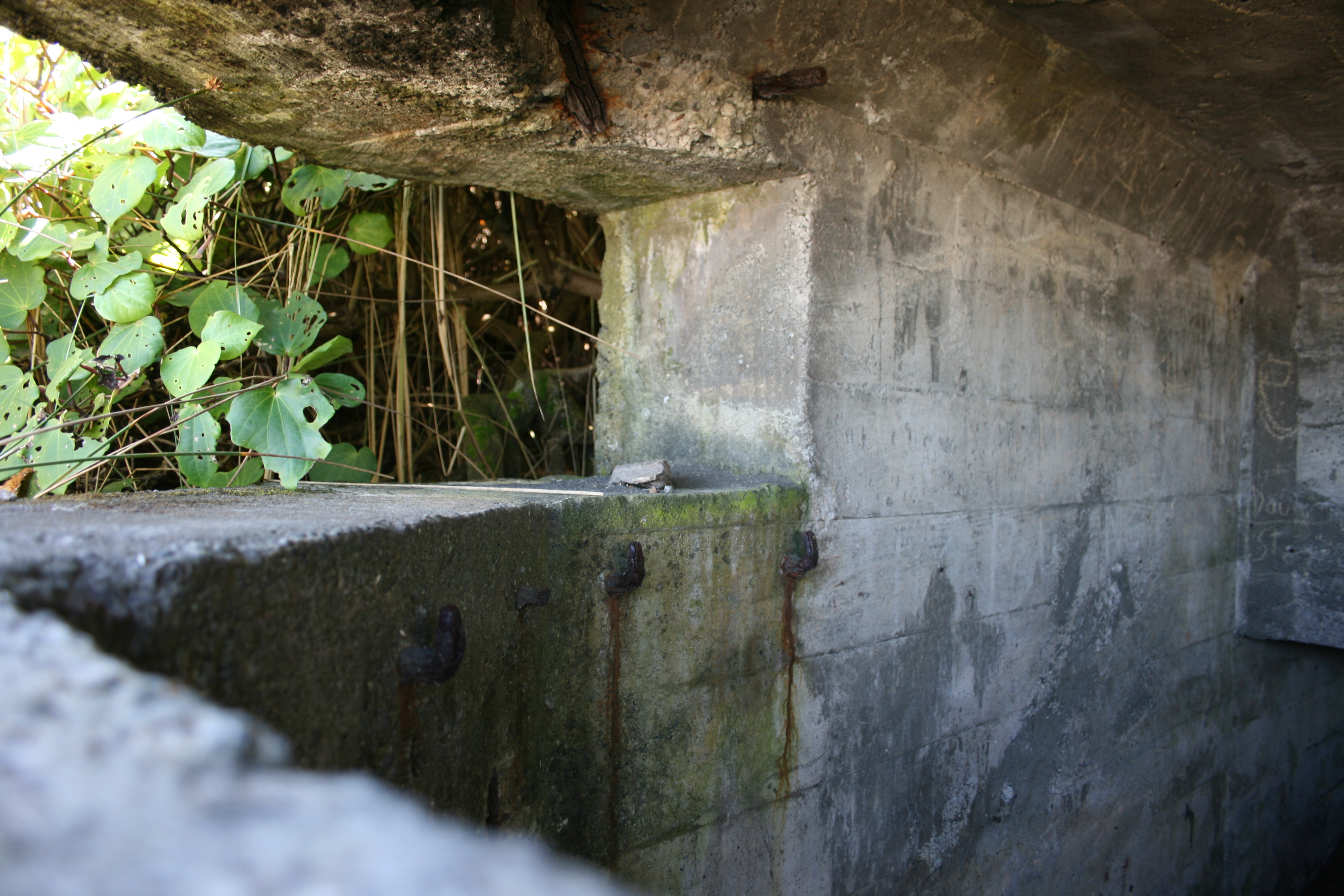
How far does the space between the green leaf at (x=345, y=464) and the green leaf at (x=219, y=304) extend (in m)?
0.43

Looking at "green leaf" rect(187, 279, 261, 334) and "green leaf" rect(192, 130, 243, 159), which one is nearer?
"green leaf" rect(187, 279, 261, 334)

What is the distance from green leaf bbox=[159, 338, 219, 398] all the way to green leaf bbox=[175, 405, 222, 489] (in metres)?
0.05

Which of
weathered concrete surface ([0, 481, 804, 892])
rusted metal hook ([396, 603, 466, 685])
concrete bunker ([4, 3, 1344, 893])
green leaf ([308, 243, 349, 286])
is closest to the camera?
weathered concrete surface ([0, 481, 804, 892])

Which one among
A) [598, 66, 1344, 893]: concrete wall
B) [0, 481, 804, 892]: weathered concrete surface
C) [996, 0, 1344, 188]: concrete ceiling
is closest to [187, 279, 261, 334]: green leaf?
[0, 481, 804, 892]: weathered concrete surface

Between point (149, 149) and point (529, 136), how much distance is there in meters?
1.37

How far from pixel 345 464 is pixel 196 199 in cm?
78

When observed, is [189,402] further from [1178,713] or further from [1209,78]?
[1178,713]

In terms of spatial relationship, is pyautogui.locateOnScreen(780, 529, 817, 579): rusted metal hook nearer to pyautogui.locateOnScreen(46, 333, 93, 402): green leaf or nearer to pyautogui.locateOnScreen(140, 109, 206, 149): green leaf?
pyautogui.locateOnScreen(46, 333, 93, 402): green leaf

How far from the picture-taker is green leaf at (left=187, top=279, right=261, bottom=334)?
7.86ft

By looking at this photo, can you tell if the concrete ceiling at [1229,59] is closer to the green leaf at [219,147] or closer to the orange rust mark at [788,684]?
the orange rust mark at [788,684]

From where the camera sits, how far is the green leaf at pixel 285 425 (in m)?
1.94

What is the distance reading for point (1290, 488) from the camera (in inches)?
170

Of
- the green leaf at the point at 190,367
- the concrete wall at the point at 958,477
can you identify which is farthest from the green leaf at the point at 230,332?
the concrete wall at the point at 958,477

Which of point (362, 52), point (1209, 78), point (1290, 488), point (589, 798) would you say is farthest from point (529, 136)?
point (1290, 488)
